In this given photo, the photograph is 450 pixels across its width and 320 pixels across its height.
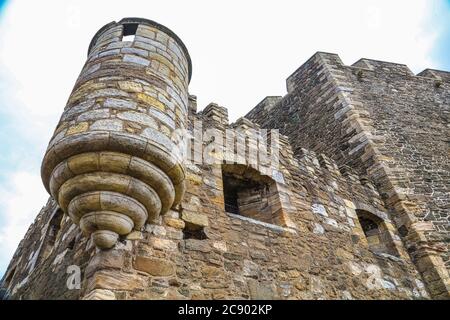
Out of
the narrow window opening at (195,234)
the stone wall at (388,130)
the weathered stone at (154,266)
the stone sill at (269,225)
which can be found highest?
the stone wall at (388,130)

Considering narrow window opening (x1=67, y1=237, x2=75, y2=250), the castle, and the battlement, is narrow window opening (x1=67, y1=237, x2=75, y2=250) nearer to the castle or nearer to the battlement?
the castle

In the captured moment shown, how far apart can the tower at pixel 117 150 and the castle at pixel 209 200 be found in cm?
1

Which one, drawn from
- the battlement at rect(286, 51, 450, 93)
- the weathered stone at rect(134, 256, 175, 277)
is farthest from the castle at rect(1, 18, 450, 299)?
the battlement at rect(286, 51, 450, 93)

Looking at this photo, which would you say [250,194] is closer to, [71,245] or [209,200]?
[209,200]

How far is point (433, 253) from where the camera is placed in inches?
235

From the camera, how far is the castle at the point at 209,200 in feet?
10.1

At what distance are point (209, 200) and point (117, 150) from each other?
1.59 meters

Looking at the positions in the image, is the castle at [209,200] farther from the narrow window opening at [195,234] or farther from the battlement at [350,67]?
the battlement at [350,67]

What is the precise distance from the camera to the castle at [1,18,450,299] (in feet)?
10.1

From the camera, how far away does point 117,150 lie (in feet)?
10.1

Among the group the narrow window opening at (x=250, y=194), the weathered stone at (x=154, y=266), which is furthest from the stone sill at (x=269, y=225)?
the weathered stone at (x=154, y=266)

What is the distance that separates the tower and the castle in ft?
0.04
